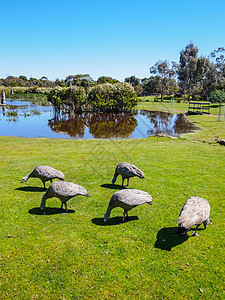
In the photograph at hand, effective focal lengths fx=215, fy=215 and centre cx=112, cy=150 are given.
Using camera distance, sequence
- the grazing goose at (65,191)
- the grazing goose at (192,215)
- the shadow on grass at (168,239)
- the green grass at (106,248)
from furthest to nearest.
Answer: the grazing goose at (65,191), the shadow on grass at (168,239), the grazing goose at (192,215), the green grass at (106,248)

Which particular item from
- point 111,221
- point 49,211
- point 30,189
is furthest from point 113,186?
point 30,189

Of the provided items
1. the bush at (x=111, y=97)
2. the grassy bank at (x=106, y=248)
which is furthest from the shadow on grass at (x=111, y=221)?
the bush at (x=111, y=97)

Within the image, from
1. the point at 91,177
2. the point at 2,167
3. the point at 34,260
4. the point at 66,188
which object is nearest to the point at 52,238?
the point at 34,260

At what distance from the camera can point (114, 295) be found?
305 inches

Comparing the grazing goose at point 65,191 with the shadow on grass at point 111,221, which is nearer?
the grazing goose at point 65,191

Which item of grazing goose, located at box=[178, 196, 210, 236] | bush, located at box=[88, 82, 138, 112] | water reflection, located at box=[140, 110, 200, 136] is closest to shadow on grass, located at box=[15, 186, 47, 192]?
grazing goose, located at box=[178, 196, 210, 236]

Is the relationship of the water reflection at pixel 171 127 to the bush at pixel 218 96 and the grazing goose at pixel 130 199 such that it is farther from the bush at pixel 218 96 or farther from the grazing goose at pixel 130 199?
the grazing goose at pixel 130 199

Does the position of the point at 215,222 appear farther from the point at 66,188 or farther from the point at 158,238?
the point at 66,188

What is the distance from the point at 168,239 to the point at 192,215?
6.08ft

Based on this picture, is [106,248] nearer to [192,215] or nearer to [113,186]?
[192,215]

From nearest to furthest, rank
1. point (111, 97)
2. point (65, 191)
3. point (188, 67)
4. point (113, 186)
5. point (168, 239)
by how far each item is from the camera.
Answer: point (168, 239) < point (65, 191) < point (113, 186) < point (111, 97) < point (188, 67)

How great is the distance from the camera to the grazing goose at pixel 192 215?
9.18 metres

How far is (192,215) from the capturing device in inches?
382

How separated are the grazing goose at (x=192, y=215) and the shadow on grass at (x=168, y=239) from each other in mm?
941
